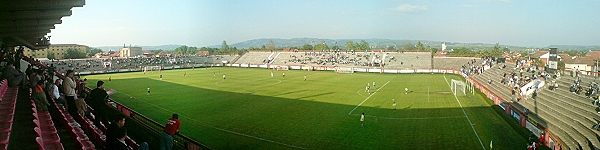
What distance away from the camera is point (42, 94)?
38.1 feet

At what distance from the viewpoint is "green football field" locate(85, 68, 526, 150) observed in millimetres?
17719

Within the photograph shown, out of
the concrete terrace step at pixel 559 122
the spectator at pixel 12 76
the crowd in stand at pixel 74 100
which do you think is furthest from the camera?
the concrete terrace step at pixel 559 122

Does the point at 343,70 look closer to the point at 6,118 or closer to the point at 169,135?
→ the point at 6,118

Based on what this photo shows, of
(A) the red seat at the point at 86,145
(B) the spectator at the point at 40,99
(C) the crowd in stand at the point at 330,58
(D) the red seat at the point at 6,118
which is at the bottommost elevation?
(A) the red seat at the point at 86,145

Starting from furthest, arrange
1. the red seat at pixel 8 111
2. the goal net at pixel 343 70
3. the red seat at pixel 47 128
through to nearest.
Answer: the goal net at pixel 343 70
the red seat at pixel 8 111
the red seat at pixel 47 128

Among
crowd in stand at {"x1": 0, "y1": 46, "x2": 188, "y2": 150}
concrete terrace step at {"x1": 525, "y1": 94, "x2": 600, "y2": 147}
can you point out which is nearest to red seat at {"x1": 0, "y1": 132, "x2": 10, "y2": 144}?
crowd in stand at {"x1": 0, "y1": 46, "x2": 188, "y2": 150}

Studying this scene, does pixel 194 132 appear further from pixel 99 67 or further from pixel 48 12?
pixel 99 67

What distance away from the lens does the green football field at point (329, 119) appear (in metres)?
17.7

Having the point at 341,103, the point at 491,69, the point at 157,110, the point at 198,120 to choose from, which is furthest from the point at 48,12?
the point at 491,69

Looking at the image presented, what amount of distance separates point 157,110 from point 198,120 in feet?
17.6

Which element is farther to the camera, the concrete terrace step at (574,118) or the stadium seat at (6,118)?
the concrete terrace step at (574,118)

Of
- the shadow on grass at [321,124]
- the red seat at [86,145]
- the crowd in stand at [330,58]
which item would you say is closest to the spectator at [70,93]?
the shadow on grass at [321,124]

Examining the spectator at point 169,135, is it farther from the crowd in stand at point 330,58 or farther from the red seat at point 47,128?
the crowd in stand at point 330,58

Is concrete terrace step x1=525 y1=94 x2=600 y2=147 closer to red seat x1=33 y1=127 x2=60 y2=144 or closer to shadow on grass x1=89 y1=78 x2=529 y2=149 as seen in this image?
shadow on grass x1=89 y1=78 x2=529 y2=149
